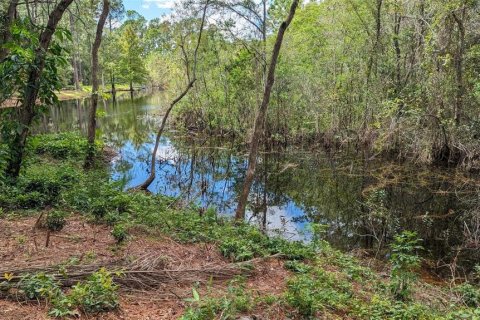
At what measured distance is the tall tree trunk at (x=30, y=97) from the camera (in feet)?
20.9

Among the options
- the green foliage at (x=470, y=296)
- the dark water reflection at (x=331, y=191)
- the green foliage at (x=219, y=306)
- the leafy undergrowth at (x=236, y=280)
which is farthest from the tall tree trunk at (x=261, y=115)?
the green foliage at (x=470, y=296)

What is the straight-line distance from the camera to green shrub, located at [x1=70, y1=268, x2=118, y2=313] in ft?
10.9

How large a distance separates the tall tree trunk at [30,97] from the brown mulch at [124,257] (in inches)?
67.6

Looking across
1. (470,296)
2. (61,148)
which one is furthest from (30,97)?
(470,296)

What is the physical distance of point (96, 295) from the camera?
3.45 m

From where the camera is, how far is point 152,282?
4.14 metres

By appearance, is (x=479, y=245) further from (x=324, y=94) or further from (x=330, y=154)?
(x=324, y=94)

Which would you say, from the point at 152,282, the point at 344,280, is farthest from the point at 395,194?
the point at 152,282

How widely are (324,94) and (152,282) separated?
1637cm

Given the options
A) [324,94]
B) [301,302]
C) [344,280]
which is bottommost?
[344,280]

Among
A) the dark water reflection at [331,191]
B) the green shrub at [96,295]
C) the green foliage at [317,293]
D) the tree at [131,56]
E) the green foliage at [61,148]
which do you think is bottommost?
the dark water reflection at [331,191]

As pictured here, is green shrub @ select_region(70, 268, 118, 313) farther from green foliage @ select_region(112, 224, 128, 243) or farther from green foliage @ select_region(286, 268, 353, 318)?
green foliage @ select_region(286, 268, 353, 318)

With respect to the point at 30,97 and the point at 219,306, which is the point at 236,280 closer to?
the point at 219,306

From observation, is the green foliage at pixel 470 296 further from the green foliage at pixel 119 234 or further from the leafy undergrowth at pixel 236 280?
the green foliage at pixel 119 234
